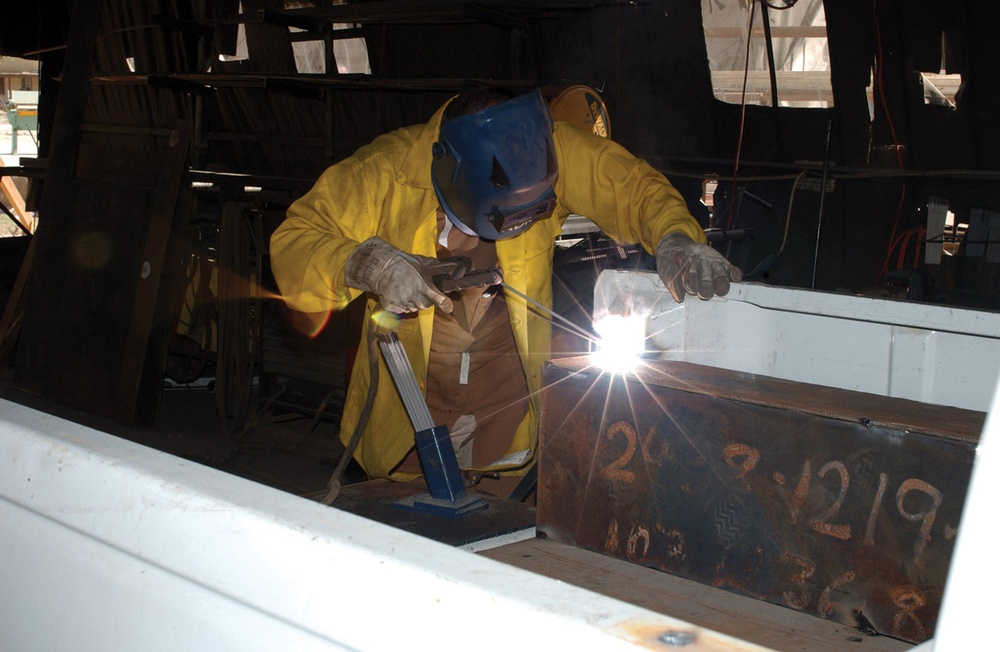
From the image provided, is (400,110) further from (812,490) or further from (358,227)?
(812,490)

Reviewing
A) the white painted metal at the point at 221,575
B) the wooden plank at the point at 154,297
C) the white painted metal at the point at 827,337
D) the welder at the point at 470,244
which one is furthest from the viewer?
the wooden plank at the point at 154,297

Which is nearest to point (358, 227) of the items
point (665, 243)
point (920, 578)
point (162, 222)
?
point (665, 243)

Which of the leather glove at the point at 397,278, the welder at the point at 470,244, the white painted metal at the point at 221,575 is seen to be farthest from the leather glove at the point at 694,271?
the white painted metal at the point at 221,575

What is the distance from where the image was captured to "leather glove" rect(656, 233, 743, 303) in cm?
235

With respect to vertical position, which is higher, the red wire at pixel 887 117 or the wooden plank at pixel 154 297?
the red wire at pixel 887 117

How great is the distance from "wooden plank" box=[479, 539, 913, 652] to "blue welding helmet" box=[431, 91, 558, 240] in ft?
3.59

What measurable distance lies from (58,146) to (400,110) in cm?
220

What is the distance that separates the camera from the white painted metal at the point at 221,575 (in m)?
1.01

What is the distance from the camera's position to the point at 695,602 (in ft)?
5.68

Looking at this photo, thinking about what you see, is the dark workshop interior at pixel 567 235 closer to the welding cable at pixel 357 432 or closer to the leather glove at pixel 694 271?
the leather glove at pixel 694 271

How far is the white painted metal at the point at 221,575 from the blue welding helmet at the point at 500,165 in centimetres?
148

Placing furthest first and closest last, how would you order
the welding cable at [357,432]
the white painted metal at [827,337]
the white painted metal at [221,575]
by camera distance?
the welding cable at [357,432]
the white painted metal at [827,337]
the white painted metal at [221,575]

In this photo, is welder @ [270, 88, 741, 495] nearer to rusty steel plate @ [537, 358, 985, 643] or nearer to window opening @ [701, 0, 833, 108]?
rusty steel plate @ [537, 358, 985, 643]

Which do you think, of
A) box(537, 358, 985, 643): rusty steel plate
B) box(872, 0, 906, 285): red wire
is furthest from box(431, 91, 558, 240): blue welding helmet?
box(872, 0, 906, 285): red wire
